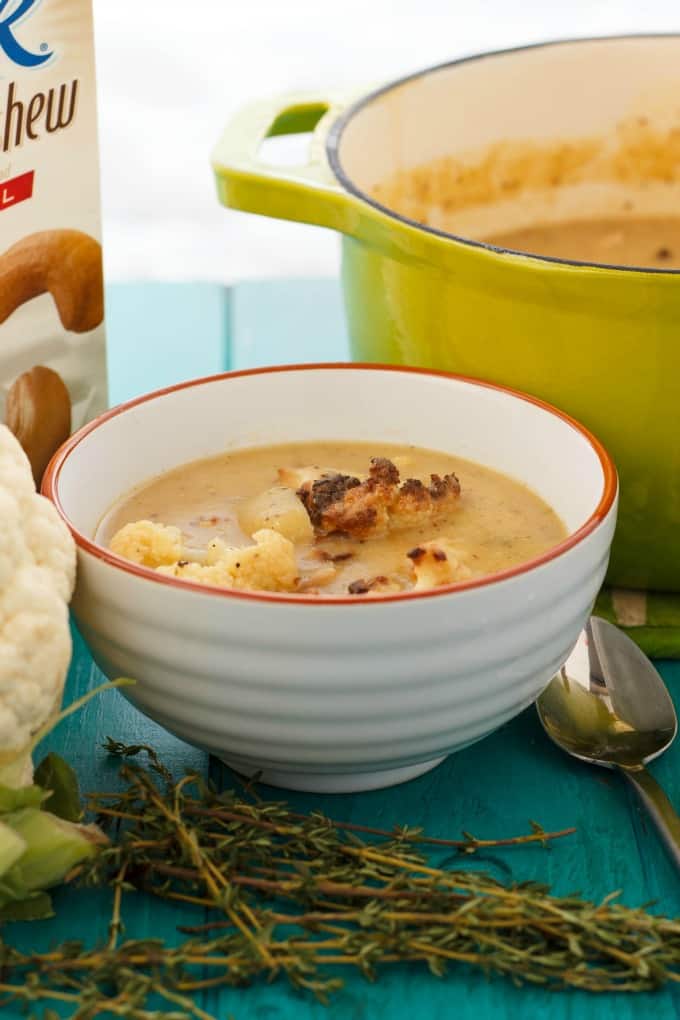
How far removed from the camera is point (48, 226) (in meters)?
Answer: 1.66

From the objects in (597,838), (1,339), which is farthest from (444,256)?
(597,838)

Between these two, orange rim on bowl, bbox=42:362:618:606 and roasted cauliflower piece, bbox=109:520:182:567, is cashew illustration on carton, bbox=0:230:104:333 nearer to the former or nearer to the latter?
orange rim on bowl, bbox=42:362:618:606

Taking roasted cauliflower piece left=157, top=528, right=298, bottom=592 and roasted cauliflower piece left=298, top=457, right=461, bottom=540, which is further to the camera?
roasted cauliflower piece left=298, top=457, right=461, bottom=540

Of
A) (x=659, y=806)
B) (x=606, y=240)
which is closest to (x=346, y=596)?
(x=659, y=806)

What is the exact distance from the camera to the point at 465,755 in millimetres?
1457

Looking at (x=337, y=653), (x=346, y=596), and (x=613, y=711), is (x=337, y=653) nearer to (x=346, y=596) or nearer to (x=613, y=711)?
(x=346, y=596)

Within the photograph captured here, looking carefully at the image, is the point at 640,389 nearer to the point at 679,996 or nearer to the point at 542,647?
the point at 542,647

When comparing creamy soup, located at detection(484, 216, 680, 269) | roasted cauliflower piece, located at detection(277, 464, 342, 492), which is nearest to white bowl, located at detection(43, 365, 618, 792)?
roasted cauliflower piece, located at detection(277, 464, 342, 492)

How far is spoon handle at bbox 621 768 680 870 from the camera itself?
1300 millimetres

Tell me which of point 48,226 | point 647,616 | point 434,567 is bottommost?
point 647,616

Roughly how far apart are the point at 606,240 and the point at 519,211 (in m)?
0.15

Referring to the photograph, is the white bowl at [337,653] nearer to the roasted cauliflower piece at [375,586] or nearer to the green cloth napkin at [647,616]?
the roasted cauliflower piece at [375,586]

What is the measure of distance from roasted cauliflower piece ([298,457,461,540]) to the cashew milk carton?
0.39 meters

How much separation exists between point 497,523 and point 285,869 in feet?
1.38
